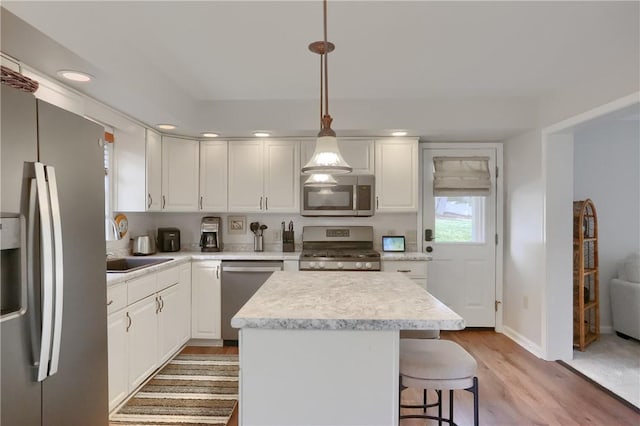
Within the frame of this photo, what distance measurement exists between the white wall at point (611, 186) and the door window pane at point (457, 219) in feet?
3.65

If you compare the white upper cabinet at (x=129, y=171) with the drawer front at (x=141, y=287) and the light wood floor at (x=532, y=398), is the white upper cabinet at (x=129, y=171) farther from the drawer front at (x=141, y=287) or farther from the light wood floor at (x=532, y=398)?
the light wood floor at (x=532, y=398)

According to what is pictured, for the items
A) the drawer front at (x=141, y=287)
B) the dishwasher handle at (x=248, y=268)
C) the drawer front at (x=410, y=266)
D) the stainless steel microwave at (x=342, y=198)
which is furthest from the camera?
the stainless steel microwave at (x=342, y=198)

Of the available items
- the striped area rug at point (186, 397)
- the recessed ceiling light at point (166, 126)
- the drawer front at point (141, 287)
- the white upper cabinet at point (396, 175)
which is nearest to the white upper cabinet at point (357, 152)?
the white upper cabinet at point (396, 175)

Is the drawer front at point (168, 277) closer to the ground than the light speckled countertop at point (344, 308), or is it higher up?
closer to the ground

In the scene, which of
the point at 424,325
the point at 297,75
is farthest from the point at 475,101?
the point at 424,325

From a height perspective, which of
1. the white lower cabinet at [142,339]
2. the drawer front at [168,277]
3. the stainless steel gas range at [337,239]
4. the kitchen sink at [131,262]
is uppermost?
the stainless steel gas range at [337,239]

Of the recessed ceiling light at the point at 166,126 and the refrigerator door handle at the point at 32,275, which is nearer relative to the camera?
the refrigerator door handle at the point at 32,275

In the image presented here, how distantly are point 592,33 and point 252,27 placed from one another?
200 cm

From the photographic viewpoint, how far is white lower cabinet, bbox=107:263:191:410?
2.30m

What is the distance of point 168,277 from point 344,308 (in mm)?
2096

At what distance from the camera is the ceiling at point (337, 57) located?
6.28 ft

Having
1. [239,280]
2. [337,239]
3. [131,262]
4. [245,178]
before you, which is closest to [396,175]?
[337,239]

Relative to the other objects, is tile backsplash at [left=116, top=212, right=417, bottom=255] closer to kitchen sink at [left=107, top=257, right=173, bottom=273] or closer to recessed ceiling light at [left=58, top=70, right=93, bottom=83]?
kitchen sink at [left=107, top=257, right=173, bottom=273]

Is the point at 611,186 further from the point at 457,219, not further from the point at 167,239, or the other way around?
the point at 167,239
